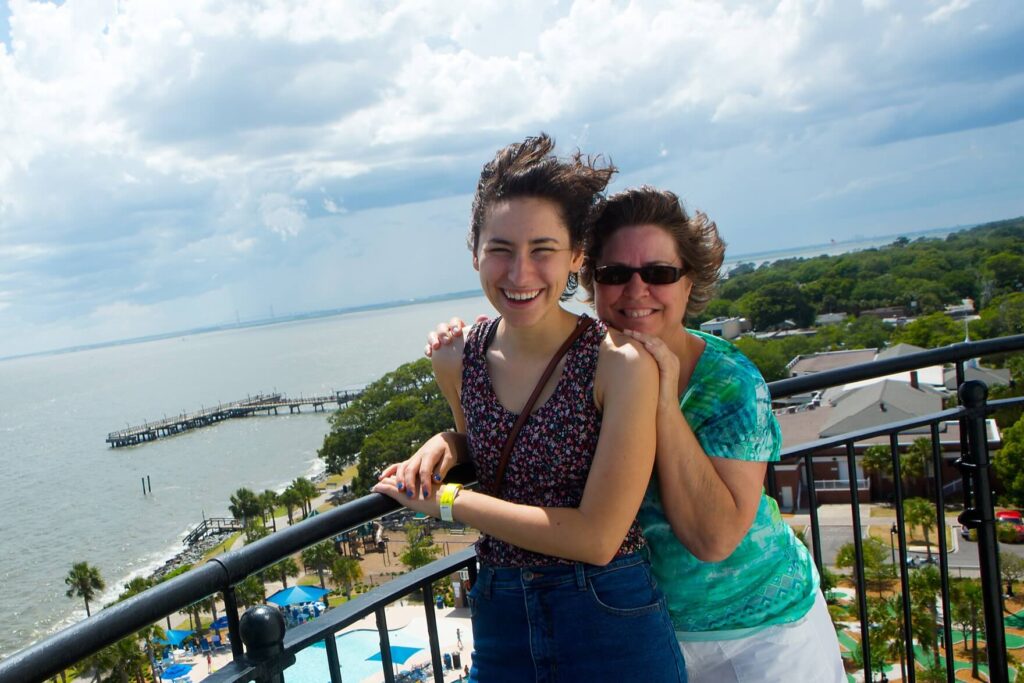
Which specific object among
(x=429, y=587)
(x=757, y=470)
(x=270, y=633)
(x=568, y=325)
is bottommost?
(x=429, y=587)

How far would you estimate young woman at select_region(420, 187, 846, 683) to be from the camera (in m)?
1.55

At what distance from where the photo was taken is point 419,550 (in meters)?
28.4

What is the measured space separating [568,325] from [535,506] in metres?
0.37

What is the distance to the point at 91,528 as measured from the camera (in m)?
50.7

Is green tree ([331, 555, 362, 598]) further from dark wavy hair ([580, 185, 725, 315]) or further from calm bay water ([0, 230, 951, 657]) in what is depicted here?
dark wavy hair ([580, 185, 725, 315])

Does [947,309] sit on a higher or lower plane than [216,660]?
higher

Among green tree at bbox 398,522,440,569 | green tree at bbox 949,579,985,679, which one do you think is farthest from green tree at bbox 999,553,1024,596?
green tree at bbox 398,522,440,569

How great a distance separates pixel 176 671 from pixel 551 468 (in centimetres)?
2613

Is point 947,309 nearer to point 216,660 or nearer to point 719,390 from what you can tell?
point 216,660

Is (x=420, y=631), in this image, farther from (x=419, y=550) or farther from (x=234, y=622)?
(x=234, y=622)

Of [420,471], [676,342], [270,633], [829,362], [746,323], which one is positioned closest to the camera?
[270,633]

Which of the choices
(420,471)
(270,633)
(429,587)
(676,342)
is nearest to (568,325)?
(676,342)

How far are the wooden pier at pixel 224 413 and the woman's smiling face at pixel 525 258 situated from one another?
268 ft

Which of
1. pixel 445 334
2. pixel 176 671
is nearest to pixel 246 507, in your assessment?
pixel 176 671
